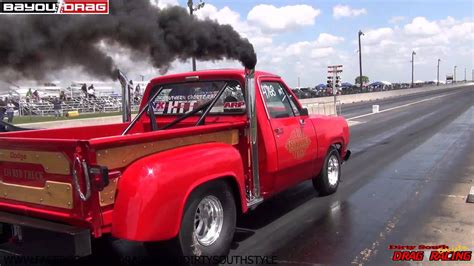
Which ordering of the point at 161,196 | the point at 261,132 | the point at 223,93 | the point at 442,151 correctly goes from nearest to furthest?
the point at 161,196 < the point at 261,132 < the point at 223,93 < the point at 442,151

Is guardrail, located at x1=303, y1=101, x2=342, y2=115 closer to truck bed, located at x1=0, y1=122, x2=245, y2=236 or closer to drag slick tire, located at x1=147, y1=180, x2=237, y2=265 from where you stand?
drag slick tire, located at x1=147, y1=180, x2=237, y2=265

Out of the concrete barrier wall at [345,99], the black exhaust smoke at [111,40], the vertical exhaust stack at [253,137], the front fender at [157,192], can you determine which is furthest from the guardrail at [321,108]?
the front fender at [157,192]

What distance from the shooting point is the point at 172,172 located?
12.5 ft

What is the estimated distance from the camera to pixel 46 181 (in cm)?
376

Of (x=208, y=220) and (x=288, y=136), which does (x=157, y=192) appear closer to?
(x=208, y=220)

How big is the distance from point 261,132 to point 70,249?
244 cm

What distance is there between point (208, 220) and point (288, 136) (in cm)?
170

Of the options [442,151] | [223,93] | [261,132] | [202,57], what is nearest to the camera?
[261,132]

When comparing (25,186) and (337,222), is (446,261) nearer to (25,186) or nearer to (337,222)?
(337,222)

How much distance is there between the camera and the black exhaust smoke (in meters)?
5.12

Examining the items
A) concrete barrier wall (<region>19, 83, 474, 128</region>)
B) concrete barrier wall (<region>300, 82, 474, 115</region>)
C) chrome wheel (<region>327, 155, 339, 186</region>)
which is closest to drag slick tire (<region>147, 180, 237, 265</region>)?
chrome wheel (<region>327, 155, 339, 186</region>)

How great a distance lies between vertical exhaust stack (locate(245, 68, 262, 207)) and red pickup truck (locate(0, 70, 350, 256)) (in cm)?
1

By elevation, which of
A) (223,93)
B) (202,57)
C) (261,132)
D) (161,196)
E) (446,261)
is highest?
(202,57)

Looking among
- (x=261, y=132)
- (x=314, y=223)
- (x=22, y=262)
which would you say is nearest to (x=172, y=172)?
(x=261, y=132)
